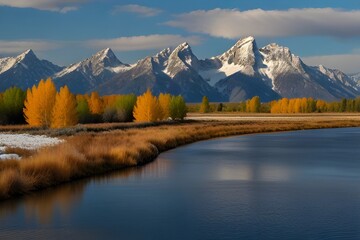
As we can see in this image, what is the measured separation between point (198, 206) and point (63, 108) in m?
60.0

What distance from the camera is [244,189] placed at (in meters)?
31.5

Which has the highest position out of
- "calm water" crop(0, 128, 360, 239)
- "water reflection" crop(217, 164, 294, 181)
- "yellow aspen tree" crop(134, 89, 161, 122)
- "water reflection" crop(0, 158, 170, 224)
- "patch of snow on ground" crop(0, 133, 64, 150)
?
"yellow aspen tree" crop(134, 89, 161, 122)

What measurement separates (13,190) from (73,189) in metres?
4.16

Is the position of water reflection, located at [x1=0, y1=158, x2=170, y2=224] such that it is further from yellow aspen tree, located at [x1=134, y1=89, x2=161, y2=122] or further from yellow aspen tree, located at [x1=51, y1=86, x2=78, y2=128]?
yellow aspen tree, located at [x1=134, y1=89, x2=161, y2=122]

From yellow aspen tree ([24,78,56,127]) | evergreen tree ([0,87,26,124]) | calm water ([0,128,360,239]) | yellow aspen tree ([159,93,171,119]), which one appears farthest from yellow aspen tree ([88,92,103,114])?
calm water ([0,128,360,239])

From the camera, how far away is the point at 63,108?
8219cm

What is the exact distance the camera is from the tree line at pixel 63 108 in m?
83.1

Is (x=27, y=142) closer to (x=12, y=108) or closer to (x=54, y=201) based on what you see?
(x=54, y=201)

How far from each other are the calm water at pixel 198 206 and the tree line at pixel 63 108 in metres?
44.7

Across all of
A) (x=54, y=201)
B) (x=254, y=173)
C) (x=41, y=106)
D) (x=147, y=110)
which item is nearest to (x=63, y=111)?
(x=41, y=106)

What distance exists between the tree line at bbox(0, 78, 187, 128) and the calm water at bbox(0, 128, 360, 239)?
147 ft

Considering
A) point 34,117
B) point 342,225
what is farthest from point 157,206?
point 34,117

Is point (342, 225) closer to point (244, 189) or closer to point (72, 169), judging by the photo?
point (244, 189)

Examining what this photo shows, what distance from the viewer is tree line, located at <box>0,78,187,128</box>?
273 feet
